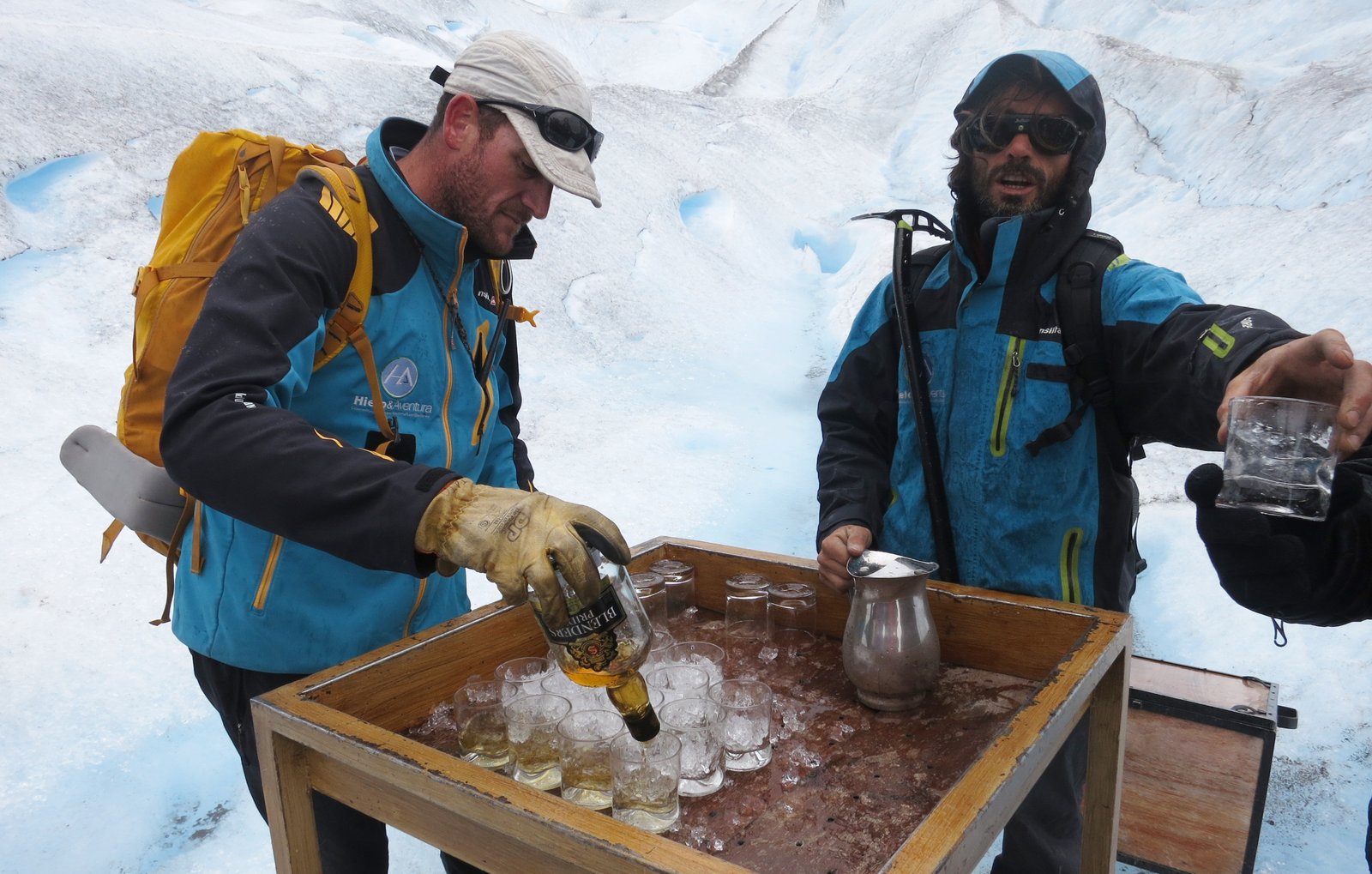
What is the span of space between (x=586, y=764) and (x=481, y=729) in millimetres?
250

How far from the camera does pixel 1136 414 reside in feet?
6.09

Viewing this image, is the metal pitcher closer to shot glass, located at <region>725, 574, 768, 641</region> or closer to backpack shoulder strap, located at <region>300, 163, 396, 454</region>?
shot glass, located at <region>725, 574, 768, 641</region>

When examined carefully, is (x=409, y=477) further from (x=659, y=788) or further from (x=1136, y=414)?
(x=1136, y=414)

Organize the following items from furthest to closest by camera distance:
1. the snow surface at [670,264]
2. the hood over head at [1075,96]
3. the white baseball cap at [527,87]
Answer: the snow surface at [670,264], the hood over head at [1075,96], the white baseball cap at [527,87]

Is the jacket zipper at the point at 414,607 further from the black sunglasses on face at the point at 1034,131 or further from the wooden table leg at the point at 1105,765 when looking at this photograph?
the black sunglasses on face at the point at 1034,131

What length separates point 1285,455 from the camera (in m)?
1.25

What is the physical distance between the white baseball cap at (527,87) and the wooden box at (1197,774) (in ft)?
7.08

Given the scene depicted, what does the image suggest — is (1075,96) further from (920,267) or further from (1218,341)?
(1218,341)

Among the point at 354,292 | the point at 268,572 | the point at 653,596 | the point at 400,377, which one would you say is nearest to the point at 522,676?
the point at 653,596

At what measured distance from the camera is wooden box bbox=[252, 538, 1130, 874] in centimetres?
104

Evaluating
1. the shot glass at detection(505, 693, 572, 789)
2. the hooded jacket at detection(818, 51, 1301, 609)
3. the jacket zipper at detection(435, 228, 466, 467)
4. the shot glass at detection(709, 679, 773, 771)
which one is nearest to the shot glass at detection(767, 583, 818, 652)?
the hooded jacket at detection(818, 51, 1301, 609)

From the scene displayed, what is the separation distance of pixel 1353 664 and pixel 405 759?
12.3 feet

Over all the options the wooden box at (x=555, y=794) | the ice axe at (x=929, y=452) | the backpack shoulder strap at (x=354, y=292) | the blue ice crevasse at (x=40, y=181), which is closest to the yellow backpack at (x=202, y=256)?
the backpack shoulder strap at (x=354, y=292)

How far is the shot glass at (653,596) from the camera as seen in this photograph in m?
1.88
